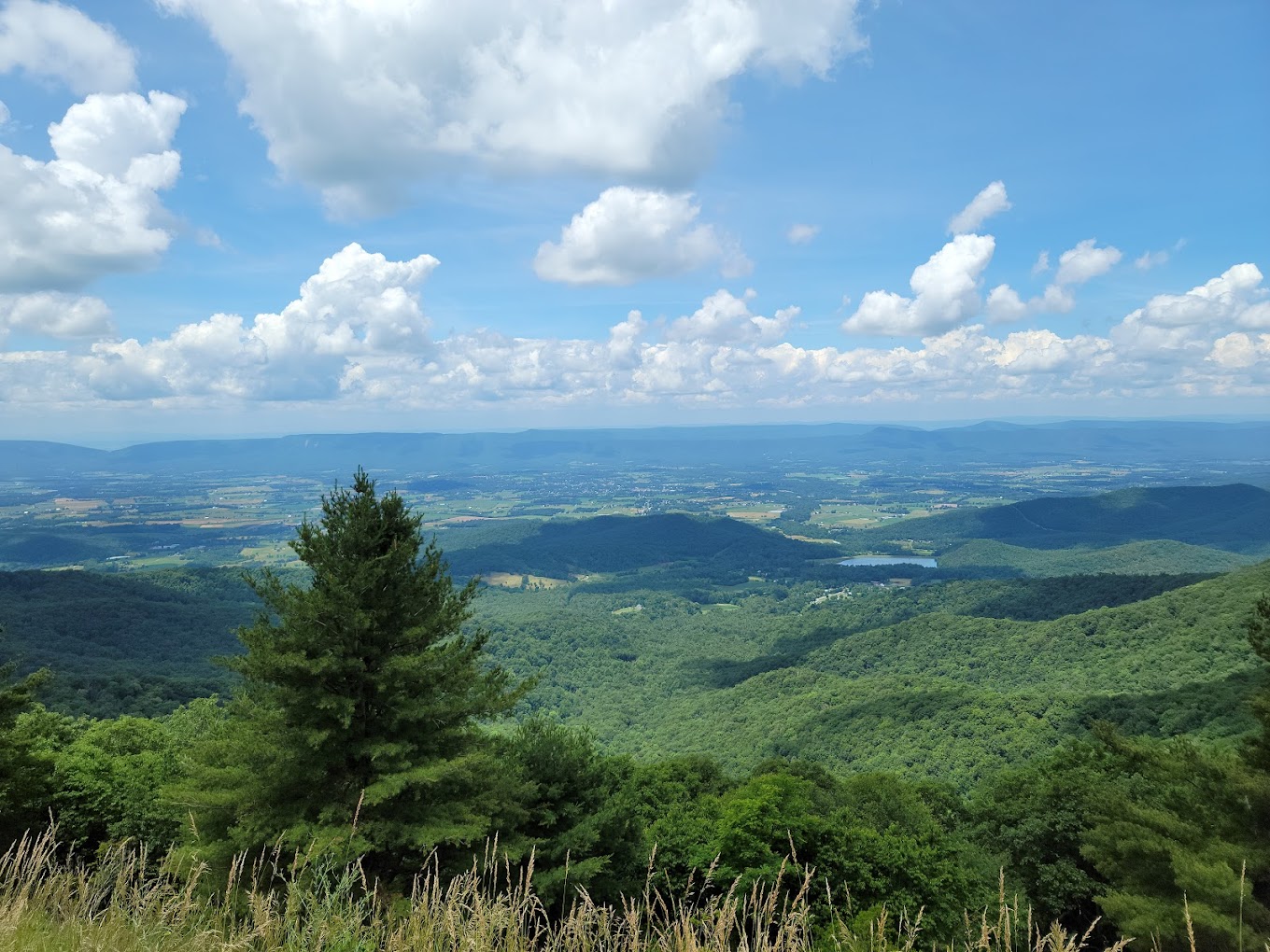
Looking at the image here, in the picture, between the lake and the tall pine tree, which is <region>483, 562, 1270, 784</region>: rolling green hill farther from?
the lake

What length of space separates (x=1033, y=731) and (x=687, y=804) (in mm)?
38640

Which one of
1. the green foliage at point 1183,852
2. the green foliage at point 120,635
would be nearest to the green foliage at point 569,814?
the green foliage at point 1183,852

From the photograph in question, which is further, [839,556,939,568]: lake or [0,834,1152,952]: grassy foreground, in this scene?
[839,556,939,568]: lake

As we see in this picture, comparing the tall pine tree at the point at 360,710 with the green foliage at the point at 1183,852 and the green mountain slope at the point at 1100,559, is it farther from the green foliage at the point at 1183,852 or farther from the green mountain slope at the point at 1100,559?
the green mountain slope at the point at 1100,559

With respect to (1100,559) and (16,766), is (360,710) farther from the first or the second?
(1100,559)

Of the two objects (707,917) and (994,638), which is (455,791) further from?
(994,638)

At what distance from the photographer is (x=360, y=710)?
11914mm

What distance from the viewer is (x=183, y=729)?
24297 millimetres

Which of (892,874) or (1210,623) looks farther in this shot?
(1210,623)

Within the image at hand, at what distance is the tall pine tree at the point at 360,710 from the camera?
10.9m

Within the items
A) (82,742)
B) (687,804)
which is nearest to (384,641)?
(82,742)

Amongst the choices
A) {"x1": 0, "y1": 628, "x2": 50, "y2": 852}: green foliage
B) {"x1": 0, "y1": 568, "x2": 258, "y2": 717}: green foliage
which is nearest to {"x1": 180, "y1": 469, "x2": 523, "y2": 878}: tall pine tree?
{"x1": 0, "y1": 628, "x2": 50, "y2": 852}: green foliage

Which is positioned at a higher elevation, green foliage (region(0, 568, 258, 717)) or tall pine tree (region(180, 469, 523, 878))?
tall pine tree (region(180, 469, 523, 878))

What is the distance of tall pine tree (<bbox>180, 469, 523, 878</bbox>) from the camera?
1090 cm
